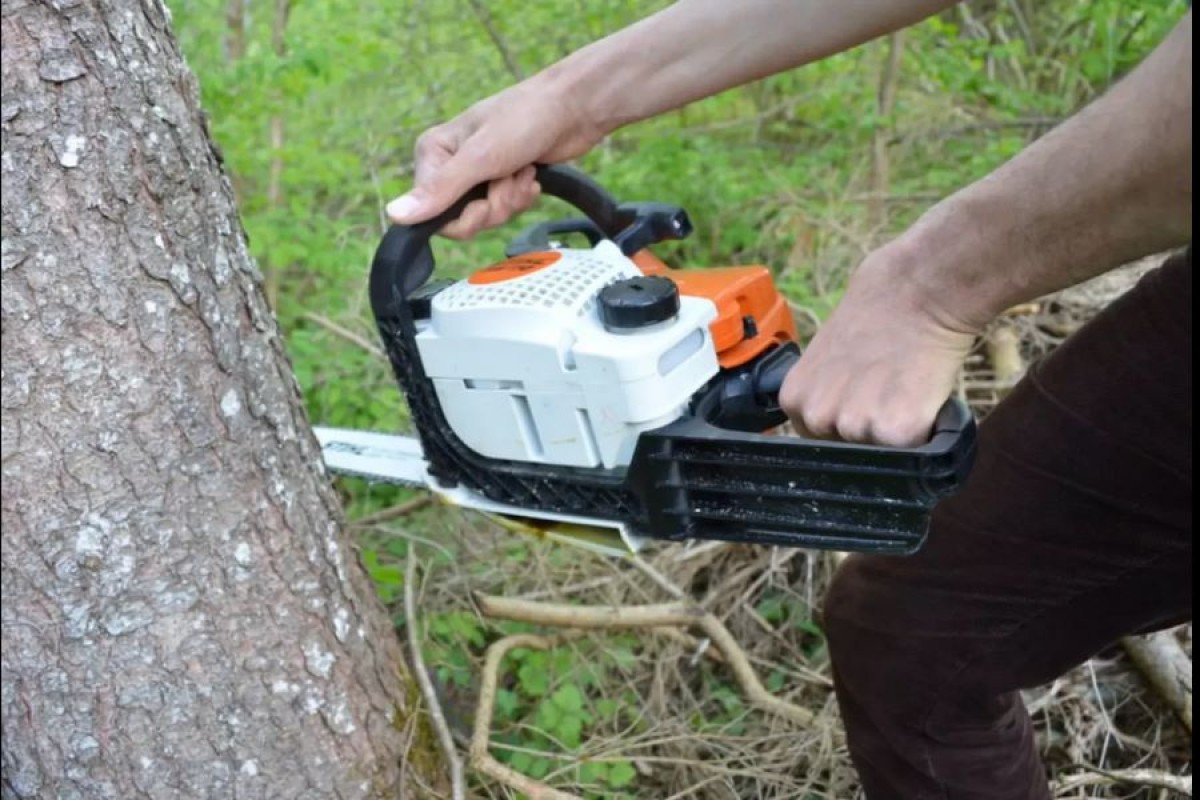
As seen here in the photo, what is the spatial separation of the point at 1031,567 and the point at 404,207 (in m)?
1.02

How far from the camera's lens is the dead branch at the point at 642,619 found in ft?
7.53

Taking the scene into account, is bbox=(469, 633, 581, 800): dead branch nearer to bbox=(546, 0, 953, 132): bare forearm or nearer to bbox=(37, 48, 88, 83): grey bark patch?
bbox=(546, 0, 953, 132): bare forearm

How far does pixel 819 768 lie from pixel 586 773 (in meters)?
0.42

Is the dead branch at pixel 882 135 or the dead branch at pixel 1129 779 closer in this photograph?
the dead branch at pixel 1129 779

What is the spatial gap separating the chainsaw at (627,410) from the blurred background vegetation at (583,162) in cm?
59

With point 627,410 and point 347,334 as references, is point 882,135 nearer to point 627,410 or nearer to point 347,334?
point 347,334

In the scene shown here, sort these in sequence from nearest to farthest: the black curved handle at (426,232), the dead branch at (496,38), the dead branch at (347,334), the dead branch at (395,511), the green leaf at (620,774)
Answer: the black curved handle at (426,232) < the green leaf at (620,774) < the dead branch at (395,511) < the dead branch at (347,334) < the dead branch at (496,38)

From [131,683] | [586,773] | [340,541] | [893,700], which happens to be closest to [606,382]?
[340,541]

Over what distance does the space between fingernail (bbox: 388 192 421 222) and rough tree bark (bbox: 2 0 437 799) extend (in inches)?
10.3

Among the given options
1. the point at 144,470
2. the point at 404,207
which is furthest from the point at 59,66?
the point at 404,207

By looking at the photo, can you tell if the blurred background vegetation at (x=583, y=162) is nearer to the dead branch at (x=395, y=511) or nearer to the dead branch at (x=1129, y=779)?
the dead branch at (x=395, y=511)

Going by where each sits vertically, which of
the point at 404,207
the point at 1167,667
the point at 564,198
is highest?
the point at 404,207

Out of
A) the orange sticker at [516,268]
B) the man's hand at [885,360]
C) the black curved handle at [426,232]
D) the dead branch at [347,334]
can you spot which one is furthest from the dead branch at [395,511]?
the man's hand at [885,360]

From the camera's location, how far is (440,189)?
1.82 metres
